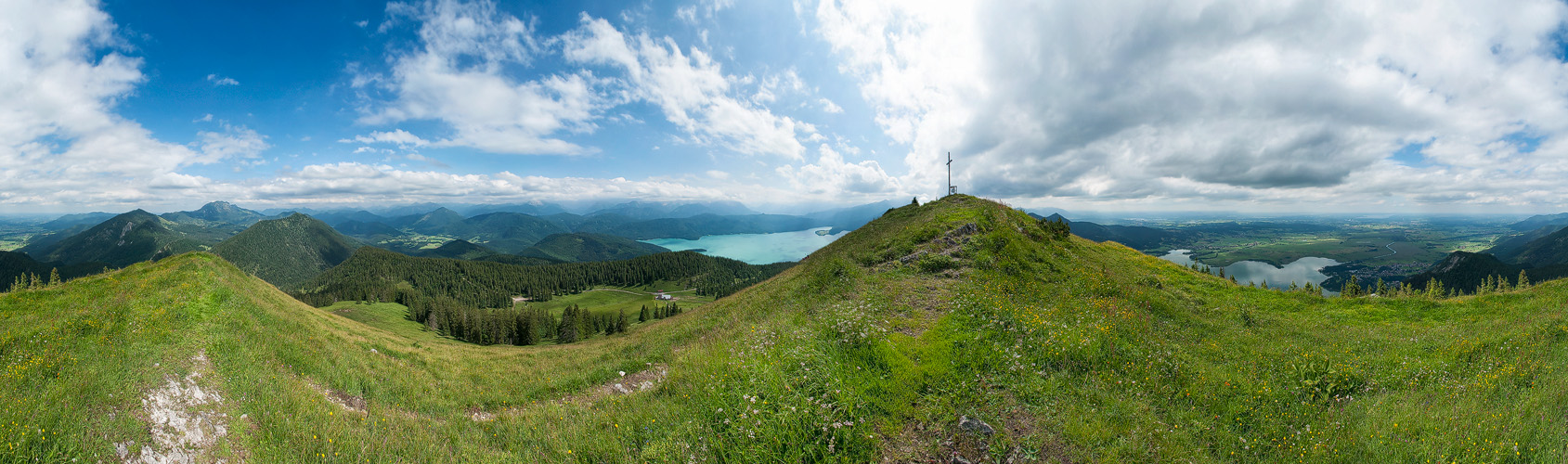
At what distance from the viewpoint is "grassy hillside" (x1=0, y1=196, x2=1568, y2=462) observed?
5352mm

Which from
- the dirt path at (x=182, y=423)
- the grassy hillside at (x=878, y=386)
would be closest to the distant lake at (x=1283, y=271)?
the grassy hillside at (x=878, y=386)

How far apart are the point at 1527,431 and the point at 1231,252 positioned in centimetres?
25676

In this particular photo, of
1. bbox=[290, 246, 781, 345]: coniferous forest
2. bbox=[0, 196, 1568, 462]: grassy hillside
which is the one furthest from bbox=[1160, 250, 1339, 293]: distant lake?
bbox=[0, 196, 1568, 462]: grassy hillside

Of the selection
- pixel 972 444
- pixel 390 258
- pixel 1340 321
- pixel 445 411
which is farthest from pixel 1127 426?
pixel 390 258

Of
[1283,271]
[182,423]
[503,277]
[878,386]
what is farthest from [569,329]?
[1283,271]

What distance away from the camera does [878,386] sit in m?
6.39

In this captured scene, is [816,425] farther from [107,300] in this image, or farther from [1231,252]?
[1231,252]

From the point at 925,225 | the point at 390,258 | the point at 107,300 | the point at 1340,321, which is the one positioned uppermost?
the point at 925,225

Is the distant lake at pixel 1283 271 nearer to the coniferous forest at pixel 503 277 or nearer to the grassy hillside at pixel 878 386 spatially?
the coniferous forest at pixel 503 277

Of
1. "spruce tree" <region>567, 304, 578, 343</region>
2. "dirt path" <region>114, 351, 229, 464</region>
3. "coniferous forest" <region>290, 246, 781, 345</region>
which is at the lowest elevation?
"coniferous forest" <region>290, 246, 781, 345</region>

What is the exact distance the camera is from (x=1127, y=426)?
5.57 m

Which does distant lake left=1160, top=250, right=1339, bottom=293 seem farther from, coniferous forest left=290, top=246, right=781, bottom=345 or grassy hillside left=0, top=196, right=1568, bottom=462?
grassy hillside left=0, top=196, right=1568, bottom=462

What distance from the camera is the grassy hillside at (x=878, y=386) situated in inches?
211

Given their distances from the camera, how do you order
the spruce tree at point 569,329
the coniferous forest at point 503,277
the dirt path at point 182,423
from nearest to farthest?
the dirt path at point 182,423 → the spruce tree at point 569,329 → the coniferous forest at point 503,277
